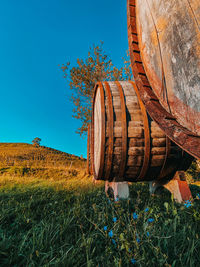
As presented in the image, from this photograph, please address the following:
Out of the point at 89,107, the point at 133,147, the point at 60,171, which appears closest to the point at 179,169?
the point at 133,147

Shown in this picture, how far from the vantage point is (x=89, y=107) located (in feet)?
43.3

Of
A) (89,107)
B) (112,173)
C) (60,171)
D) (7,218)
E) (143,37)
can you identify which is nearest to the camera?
(143,37)

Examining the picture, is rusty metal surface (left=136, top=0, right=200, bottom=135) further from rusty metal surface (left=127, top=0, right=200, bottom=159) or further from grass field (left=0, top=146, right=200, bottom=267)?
grass field (left=0, top=146, right=200, bottom=267)

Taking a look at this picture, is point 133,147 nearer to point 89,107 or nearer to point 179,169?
point 179,169

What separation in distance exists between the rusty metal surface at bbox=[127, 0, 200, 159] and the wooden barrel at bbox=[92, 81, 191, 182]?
2.76ft

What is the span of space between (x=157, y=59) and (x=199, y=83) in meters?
0.62

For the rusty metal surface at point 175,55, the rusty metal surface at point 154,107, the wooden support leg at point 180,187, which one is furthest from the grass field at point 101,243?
the rusty metal surface at point 175,55

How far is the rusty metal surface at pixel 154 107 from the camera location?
109cm

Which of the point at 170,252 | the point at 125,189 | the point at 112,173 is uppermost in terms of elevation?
the point at 112,173

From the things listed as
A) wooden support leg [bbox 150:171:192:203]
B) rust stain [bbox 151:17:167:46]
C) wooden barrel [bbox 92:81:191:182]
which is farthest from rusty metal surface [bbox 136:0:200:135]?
wooden support leg [bbox 150:171:192:203]

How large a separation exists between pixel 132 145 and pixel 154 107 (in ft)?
3.60

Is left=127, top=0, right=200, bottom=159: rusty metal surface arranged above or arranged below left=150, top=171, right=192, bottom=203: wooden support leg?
above

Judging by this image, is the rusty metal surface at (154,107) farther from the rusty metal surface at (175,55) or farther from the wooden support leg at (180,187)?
the wooden support leg at (180,187)

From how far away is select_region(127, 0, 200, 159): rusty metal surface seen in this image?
109 cm
